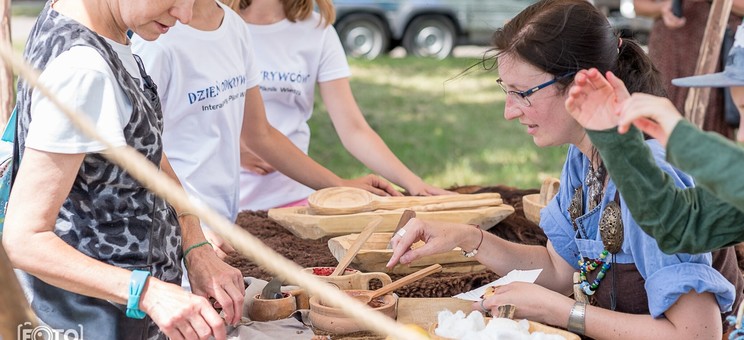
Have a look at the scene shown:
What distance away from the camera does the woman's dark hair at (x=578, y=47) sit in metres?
1.90

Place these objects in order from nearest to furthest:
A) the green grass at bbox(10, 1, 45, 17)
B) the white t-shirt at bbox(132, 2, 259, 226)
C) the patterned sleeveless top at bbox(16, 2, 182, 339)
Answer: the patterned sleeveless top at bbox(16, 2, 182, 339) < the white t-shirt at bbox(132, 2, 259, 226) < the green grass at bbox(10, 1, 45, 17)

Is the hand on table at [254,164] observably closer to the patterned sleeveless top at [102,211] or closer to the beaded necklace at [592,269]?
the patterned sleeveless top at [102,211]

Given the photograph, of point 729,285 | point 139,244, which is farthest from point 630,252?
point 139,244

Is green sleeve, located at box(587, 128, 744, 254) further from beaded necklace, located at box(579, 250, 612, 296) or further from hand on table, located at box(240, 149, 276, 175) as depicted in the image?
hand on table, located at box(240, 149, 276, 175)

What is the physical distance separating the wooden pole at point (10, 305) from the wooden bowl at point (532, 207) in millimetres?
1728

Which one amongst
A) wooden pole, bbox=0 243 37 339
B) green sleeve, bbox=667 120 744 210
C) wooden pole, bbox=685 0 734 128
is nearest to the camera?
wooden pole, bbox=0 243 37 339

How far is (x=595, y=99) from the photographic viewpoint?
1.52m

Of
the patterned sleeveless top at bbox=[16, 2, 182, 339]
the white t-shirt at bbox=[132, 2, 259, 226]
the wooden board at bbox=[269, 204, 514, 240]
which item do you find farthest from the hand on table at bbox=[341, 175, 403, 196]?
the patterned sleeveless top at bbox=[16, 2, 182, 339]

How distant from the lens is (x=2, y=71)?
2889mm

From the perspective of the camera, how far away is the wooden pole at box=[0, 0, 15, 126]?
282cm

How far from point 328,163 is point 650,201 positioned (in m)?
5.08

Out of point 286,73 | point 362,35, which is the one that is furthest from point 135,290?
point 362,35

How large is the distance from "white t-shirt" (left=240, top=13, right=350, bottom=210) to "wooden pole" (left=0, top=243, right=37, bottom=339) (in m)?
1.93

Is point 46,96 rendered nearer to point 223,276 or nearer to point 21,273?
point 21,273
